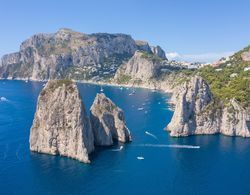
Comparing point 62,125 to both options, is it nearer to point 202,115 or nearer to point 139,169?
point 139,169

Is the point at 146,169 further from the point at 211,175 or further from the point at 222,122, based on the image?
the point at 222,122

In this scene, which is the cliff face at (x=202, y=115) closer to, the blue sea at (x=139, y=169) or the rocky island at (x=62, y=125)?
the blue sea at (x=139, y=169)

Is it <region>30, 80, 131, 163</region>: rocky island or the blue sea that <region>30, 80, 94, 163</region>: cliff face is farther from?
the blue sea

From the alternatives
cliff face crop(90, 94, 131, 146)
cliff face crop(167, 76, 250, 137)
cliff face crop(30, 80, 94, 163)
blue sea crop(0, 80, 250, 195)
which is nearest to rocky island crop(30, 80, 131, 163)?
cliff face crop(30, 80, 94, 163)

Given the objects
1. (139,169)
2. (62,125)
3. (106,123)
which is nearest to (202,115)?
(106,123)

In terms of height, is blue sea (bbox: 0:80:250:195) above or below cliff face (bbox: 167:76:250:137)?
below

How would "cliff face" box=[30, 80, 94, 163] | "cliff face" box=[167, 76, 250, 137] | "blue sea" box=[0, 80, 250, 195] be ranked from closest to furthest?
"blue sea" box=[0, 80, 250, 195] → "cliff face" box=[30, 80, 94, 163] → "cliff face" box=[167, 76, 250, 137]
